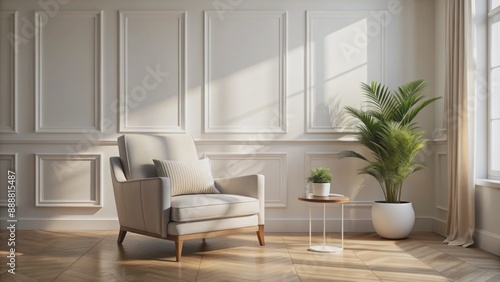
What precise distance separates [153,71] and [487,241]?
333 centimetres

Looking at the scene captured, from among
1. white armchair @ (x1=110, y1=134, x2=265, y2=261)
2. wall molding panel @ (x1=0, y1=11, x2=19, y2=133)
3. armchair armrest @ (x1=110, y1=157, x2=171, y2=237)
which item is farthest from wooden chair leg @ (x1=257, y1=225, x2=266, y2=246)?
wall molding panel @ (x1=0, y1=11, x2=19, y2=133)

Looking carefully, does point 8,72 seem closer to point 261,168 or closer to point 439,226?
point 261,168

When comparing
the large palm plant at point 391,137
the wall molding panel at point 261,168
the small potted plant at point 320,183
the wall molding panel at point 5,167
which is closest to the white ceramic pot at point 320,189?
the small potted plant at point 320,183

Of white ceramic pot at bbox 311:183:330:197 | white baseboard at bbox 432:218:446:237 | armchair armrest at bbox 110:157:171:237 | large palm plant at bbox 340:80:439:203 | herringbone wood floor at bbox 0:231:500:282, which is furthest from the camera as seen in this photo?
white baseboard at bbox 432:218:446:237

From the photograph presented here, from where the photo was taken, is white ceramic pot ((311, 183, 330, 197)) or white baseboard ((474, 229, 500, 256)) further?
white ceramic pot ((311, 183, 330, 197))

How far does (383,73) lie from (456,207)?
4.92ft

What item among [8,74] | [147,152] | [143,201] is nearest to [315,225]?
[147,152]

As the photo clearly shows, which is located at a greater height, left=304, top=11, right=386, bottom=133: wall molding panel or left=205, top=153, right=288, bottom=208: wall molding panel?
left=304, top=11, right=386, bottom=133: wall molding panel

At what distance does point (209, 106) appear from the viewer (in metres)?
5.45

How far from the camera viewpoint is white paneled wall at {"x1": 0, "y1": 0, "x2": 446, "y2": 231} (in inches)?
214

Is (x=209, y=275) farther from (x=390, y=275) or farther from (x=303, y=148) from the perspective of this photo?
(x=303, y=148)

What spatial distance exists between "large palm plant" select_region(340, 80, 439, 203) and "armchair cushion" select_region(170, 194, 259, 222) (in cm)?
126

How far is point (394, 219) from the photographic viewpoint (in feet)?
16.1

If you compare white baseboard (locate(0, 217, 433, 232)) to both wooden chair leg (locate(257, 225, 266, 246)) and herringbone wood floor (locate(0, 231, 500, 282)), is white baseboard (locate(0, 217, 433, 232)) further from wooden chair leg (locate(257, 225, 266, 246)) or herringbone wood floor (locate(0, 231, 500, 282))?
wooden chair leg (locate(257, 225, 266, 246))
